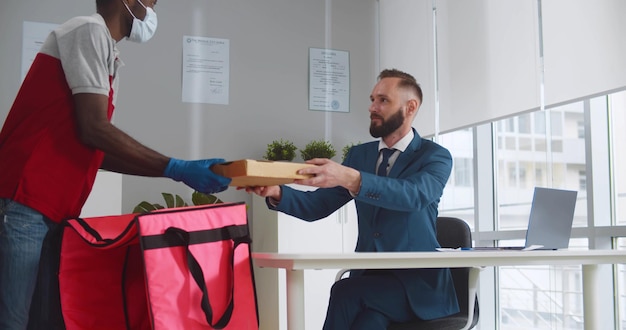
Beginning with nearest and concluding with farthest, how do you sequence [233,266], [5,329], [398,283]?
[5,329] < [233,266] < [398,283]

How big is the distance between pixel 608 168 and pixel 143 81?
287cm

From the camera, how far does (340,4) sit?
205 inches

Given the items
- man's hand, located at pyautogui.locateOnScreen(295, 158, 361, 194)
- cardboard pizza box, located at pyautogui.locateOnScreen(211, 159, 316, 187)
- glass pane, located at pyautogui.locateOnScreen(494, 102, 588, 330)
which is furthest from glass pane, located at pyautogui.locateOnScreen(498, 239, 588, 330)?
cardboard pizza box, located at pyautogui.locateOnScreen(211, 159, 316, 187)

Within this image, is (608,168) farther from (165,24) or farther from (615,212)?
(165,24)

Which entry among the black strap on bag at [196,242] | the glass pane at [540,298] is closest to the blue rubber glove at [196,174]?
the black strap on bag at [196,242]

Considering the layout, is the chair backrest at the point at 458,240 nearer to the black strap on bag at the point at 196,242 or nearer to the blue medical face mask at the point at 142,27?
the black strap on bag at the point at 196,242

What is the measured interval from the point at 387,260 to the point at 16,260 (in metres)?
0.89

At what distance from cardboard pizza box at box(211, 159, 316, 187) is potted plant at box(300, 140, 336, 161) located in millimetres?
2826

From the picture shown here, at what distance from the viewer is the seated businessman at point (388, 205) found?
7.23 ft

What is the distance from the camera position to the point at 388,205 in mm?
2221

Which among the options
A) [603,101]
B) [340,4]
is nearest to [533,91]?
[603,101]

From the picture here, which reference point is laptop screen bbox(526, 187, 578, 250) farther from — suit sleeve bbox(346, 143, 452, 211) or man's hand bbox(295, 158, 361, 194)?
man's hand bbox(295, 158, 361, 194)

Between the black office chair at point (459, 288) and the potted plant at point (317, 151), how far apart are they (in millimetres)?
1928

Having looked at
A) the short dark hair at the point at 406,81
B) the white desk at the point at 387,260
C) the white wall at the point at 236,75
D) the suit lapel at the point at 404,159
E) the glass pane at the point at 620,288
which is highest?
the white wall at the point at 236,75
